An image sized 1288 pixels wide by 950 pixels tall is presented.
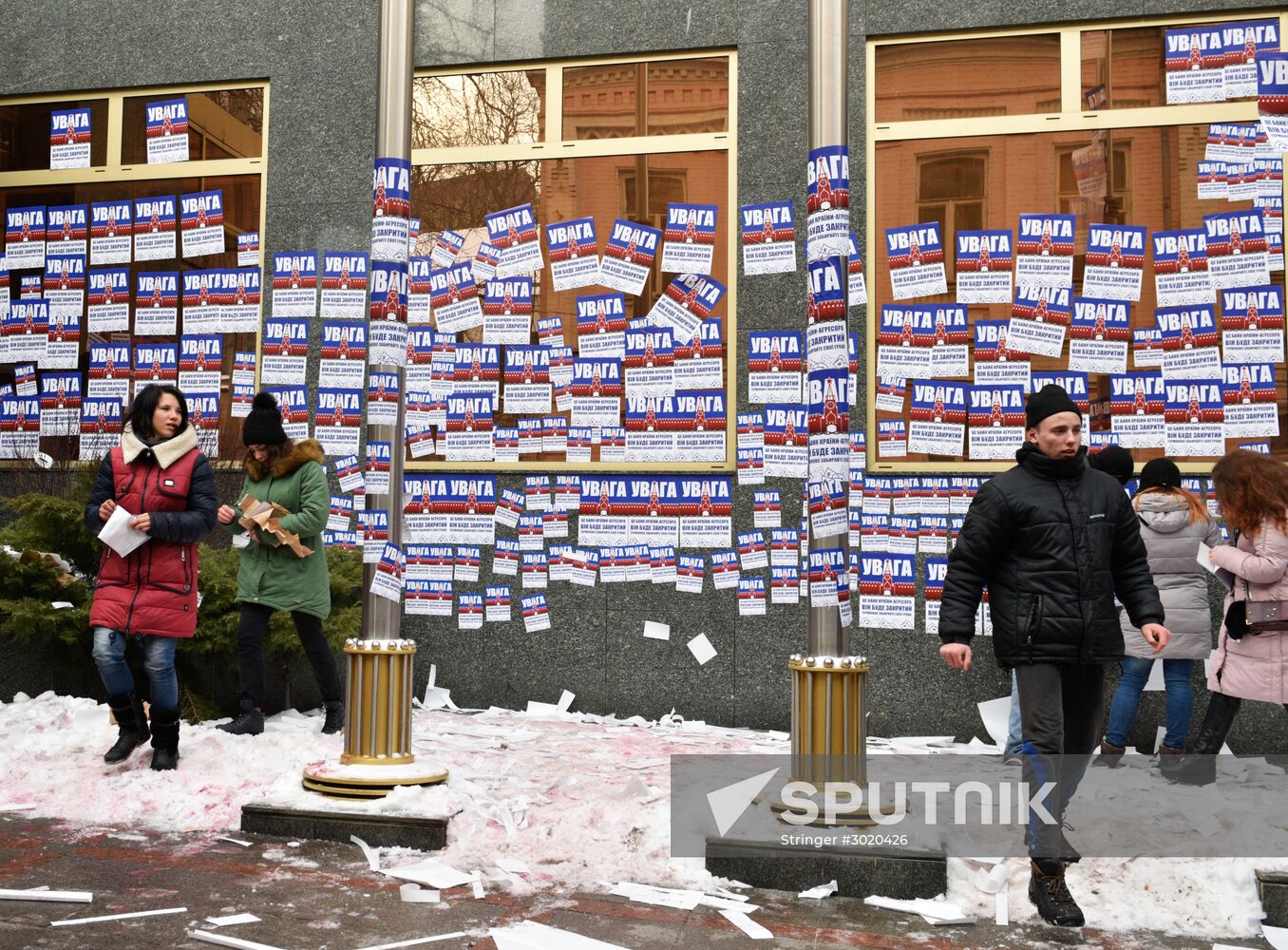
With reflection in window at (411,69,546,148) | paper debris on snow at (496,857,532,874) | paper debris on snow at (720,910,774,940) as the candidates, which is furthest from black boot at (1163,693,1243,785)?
reflection in window at (411,69,546,148)

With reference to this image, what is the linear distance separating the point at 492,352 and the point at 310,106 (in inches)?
91.7

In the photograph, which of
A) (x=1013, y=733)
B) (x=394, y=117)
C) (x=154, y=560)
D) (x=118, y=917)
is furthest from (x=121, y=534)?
(x=1013, y=733)

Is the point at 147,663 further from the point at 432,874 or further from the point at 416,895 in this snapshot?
the point at 416,895

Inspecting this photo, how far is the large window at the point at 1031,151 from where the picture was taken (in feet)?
26.1

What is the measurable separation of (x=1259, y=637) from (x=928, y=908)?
2.74 metres

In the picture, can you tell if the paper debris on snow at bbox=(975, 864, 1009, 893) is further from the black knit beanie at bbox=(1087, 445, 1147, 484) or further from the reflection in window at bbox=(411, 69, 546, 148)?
the reflection in window at bbox=(411, 69, 546, 148)

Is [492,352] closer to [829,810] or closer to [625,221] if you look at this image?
[625,221]

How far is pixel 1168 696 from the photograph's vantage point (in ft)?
22.9

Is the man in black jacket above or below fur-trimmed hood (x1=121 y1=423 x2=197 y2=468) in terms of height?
below

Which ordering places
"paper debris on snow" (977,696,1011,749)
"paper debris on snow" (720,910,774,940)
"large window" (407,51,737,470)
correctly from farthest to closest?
"large window" (407,51,737,470), "paper debris on snow" (977,696,1011,749), "paper debris on snow" (720,910,774,940)

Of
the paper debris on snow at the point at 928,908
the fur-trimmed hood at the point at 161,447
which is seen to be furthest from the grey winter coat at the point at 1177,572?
the fur-trimmed hood at the point at 161,447

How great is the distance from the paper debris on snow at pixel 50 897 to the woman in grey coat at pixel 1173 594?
538 cm

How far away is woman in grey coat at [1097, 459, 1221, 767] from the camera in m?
6.86

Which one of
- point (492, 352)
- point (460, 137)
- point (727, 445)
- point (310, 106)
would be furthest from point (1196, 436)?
point (310, 106)
